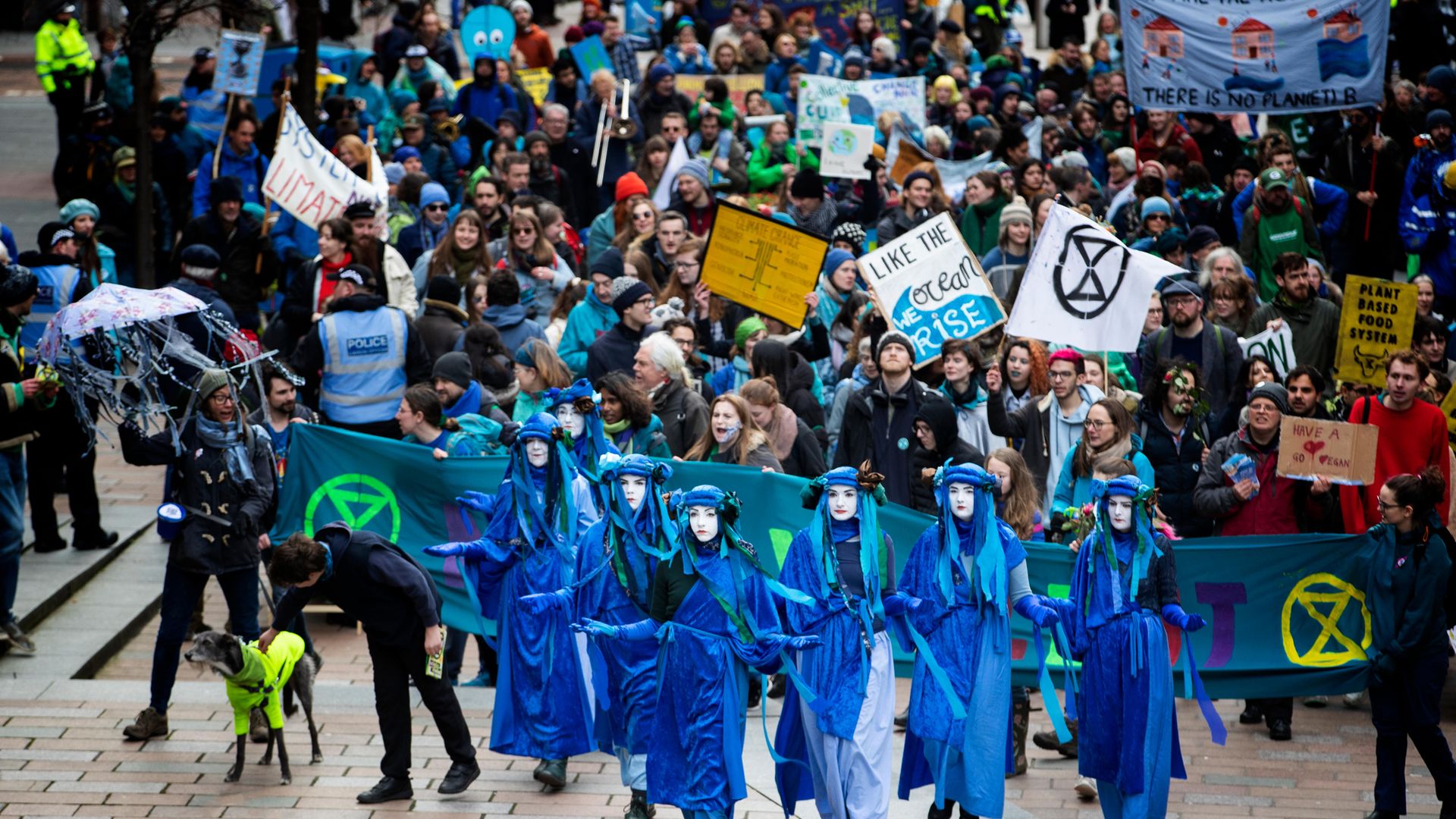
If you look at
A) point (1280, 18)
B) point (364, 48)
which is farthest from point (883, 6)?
point (364, 48)

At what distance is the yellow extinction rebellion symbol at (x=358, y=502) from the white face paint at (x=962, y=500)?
372 cm

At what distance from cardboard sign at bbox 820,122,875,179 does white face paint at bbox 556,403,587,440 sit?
7.20 metres

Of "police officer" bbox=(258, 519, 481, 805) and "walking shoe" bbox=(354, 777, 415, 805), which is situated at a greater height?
"police officer" bbox=(258, 519, 481, 805)

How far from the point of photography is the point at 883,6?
22.1 meters

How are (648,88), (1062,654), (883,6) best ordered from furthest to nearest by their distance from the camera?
(883,6) → (648,88) → (1062,654)

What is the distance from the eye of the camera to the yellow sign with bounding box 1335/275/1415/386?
11.3 meters

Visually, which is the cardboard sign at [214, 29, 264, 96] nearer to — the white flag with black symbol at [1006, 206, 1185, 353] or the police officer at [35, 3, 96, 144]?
the police officer at [35, 3, 96, 144]

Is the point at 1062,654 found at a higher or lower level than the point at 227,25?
lower

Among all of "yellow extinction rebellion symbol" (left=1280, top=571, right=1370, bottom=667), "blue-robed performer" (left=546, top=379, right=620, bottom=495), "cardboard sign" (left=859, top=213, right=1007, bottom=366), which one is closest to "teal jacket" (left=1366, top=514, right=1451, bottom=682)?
"yellow extinction rebellion symbol" (left=1280, top=571, right=1370, bottom=667)

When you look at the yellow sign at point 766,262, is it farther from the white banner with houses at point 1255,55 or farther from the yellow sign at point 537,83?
the yellow sign at point 537,83

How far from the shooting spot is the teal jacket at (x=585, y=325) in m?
12.5

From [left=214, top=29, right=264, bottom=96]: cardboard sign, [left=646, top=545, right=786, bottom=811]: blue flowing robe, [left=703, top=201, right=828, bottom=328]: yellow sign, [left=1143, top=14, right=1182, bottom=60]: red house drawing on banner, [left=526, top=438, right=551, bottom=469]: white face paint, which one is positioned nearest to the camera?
[left=646, top=545, right=786, bottom=811]: blue flowing robe

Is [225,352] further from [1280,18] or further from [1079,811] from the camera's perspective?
Result: [1280,18]

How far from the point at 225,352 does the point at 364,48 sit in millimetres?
18765
